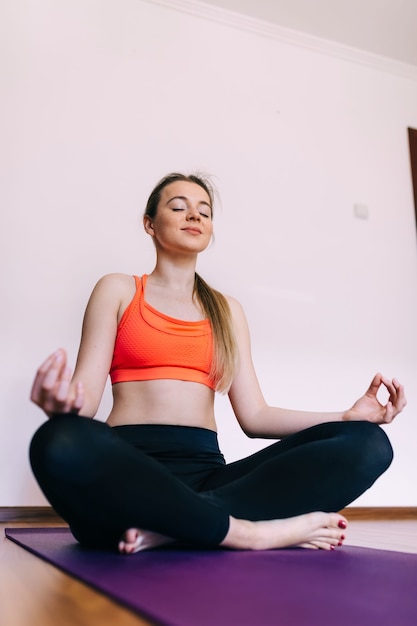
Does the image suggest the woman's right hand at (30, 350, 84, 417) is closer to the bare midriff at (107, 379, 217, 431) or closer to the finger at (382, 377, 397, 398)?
the bare midriff at (107, 379, 217, 431)

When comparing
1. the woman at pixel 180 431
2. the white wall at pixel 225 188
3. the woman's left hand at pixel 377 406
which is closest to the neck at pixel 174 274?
the woman at pixel 180 431

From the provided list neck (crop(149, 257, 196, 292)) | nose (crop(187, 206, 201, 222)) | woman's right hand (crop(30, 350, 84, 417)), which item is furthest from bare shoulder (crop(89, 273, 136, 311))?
woman's right hand (crop(30, 350, 84, 417))

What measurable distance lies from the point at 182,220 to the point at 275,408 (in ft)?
1.81

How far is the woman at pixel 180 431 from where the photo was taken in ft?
3.53

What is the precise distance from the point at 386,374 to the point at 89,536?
8.14 ft

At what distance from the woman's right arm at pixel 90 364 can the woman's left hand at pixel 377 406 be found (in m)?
0.57

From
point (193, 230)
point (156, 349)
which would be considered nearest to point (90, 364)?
point (156, 349)

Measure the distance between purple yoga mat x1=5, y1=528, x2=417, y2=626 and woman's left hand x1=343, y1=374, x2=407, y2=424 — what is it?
0.29 metres

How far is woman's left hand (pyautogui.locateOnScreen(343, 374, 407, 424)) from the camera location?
139 cm

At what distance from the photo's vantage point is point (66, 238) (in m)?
2.90

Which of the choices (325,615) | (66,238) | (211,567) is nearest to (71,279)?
(66,238)

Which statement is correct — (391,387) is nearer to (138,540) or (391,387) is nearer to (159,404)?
(159,404)

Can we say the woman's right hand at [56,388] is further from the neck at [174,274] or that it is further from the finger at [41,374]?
the neck at [174,274]

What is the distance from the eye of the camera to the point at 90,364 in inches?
56.3
